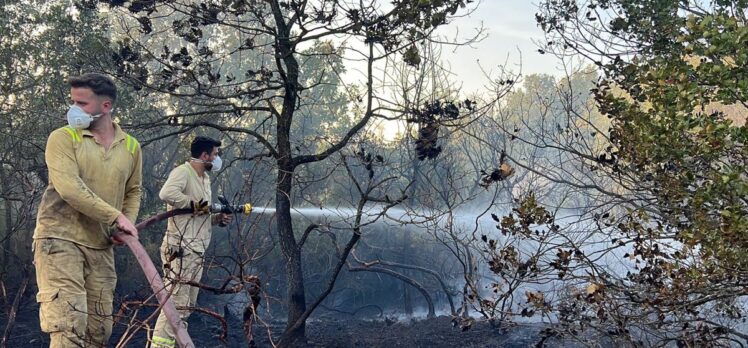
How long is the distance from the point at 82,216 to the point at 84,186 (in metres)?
0.28

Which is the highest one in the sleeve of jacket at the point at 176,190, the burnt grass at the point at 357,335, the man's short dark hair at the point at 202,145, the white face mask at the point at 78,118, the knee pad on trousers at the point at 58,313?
the man's short dark hair at the point at 202,145

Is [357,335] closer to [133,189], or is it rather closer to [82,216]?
[133,189]

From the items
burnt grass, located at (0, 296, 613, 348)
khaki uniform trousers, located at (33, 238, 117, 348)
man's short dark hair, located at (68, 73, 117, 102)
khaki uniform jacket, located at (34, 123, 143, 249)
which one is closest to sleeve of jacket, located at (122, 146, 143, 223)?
khaki uniform jacket, located at (34, 123, 143, 249)

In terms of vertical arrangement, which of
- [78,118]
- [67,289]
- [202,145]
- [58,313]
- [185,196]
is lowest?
[58,313]

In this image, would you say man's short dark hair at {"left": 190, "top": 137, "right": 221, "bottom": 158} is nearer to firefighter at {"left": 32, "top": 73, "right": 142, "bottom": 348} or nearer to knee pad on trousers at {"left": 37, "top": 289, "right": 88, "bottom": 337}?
firefighter at {"left": 32, "top": 73, "right": 142, "bottom": 348}

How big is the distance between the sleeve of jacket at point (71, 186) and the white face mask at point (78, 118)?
0.12 meters

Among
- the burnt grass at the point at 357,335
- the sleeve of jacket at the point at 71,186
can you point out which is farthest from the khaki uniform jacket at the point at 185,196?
the sleeve of jacket at the point at 71,186

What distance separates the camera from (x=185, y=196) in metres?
5.88

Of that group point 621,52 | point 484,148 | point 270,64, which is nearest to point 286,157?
point 621,52

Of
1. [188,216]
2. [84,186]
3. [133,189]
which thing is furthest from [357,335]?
[84,186]

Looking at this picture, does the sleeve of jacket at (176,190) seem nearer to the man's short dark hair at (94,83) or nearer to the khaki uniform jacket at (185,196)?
the khaki uniform jacket at (185,196)

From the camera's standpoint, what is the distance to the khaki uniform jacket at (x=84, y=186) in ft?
12.3

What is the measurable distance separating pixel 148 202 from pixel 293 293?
4486 mm

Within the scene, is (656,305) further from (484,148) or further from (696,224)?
(484,148)
